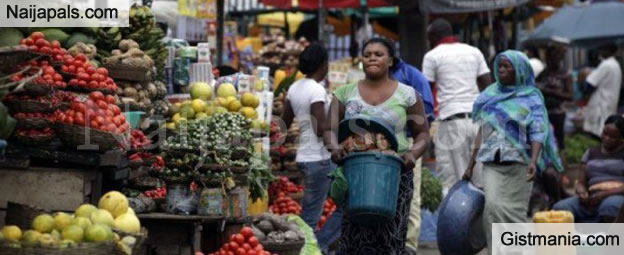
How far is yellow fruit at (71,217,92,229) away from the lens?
6551 mm

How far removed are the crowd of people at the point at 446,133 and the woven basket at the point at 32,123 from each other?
1872mm

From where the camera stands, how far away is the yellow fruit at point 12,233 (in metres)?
6.43

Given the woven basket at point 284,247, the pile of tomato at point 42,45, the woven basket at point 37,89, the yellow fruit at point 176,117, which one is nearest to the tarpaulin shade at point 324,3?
the yellow fruit at point 176,117

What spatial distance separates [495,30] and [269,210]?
11.7 m

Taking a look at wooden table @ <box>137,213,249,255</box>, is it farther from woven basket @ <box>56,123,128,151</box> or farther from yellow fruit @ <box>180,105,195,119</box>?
yellow fruit @ <box>180,105,195,119</box>

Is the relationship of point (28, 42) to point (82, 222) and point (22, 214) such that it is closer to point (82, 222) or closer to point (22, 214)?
point (22, 214)

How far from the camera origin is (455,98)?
12.3 meters

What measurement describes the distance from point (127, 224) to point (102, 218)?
184 mm

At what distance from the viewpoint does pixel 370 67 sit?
28.1ft

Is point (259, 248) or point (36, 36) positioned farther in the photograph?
point (259, 248)

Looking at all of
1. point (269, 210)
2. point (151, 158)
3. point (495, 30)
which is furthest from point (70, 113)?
point (495, 30)

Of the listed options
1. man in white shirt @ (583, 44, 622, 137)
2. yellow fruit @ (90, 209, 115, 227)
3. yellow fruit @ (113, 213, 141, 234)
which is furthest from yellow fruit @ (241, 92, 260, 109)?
man in white shirt @ (583, 44, 622, 137)

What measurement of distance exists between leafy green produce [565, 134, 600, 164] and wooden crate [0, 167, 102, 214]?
1260 cm

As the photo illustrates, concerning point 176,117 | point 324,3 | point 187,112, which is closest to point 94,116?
point 176,117
